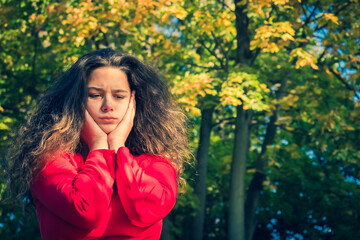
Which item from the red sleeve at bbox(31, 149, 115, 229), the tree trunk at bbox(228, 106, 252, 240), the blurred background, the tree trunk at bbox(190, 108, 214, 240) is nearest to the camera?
the red sleeve at bbox(31, 149, 115, 229)

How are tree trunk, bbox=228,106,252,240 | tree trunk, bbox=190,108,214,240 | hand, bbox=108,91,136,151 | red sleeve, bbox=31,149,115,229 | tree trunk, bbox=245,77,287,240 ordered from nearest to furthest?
red sleeve, bbox=31,149,115,229, hand, bbox=108,91,136,151, tree trunk, bbox=228,106,252,240, tree trunk, bbox=190,108,214,240, tree trunk, bbox=245,77,287,240

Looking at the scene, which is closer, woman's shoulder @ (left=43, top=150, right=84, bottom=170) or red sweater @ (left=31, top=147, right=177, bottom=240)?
red sweater @ (left=31, top=147, right=177, bottom=240)

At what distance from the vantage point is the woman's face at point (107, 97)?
7.12 feet

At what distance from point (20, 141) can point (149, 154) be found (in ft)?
2.25

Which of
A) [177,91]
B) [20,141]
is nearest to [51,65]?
[177,91]

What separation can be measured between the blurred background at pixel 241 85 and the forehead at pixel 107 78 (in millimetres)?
4011

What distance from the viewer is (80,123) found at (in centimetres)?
220

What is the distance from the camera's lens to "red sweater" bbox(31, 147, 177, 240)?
191 centimetres

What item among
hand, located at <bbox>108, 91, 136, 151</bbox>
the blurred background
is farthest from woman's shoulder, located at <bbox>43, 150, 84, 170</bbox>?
the blurred background

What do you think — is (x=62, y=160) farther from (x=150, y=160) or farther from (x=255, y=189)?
(x=255, y=189)

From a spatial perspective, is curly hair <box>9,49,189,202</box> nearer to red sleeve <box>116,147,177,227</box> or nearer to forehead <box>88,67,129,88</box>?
forehead <box>88,67,129,88</box>

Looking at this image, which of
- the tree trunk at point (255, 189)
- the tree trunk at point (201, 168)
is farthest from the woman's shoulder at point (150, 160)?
the tree trunk at point (255, 189)

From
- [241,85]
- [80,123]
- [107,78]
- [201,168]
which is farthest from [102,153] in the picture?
[201,168]

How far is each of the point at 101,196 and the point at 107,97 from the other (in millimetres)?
513
